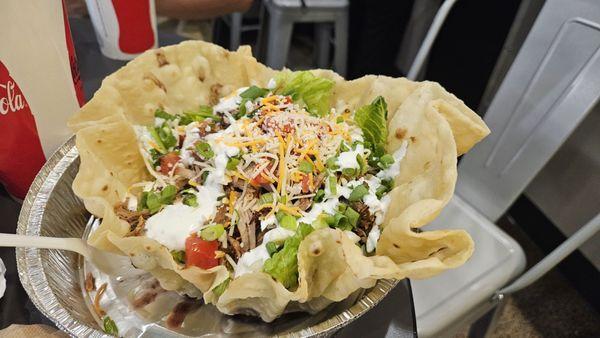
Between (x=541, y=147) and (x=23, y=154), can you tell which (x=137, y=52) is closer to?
(x=23, y=154)

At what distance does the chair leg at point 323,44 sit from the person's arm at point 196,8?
828 mm

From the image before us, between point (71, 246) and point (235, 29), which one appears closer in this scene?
point (71, 246)

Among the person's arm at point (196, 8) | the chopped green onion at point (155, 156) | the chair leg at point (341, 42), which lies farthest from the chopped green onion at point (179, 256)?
the chair leg at point (341, 42)

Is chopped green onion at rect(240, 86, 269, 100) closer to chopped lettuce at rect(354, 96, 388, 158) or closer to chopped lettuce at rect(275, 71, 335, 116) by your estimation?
chopped lettuce at rect(275, 71, 335, 116)

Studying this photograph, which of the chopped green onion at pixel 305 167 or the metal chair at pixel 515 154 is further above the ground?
the chopped green onion at pixel 305 167

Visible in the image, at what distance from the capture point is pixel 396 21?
8.05 ft

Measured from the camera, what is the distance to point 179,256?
0.77m

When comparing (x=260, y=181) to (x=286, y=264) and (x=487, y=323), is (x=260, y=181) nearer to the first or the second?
(x=286, y=264)

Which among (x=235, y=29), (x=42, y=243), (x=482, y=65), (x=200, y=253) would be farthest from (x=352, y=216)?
(x=235, y=29)

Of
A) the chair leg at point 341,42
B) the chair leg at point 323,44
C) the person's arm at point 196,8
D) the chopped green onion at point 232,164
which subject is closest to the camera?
the chopped green onion at point 232,164

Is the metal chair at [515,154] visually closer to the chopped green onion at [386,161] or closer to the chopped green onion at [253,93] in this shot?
the chopped green onion at [386,161]

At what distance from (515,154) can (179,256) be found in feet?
3.50

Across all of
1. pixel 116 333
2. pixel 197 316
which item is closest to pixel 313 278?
pixel 197 316

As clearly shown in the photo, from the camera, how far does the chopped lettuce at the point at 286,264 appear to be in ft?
2.33
